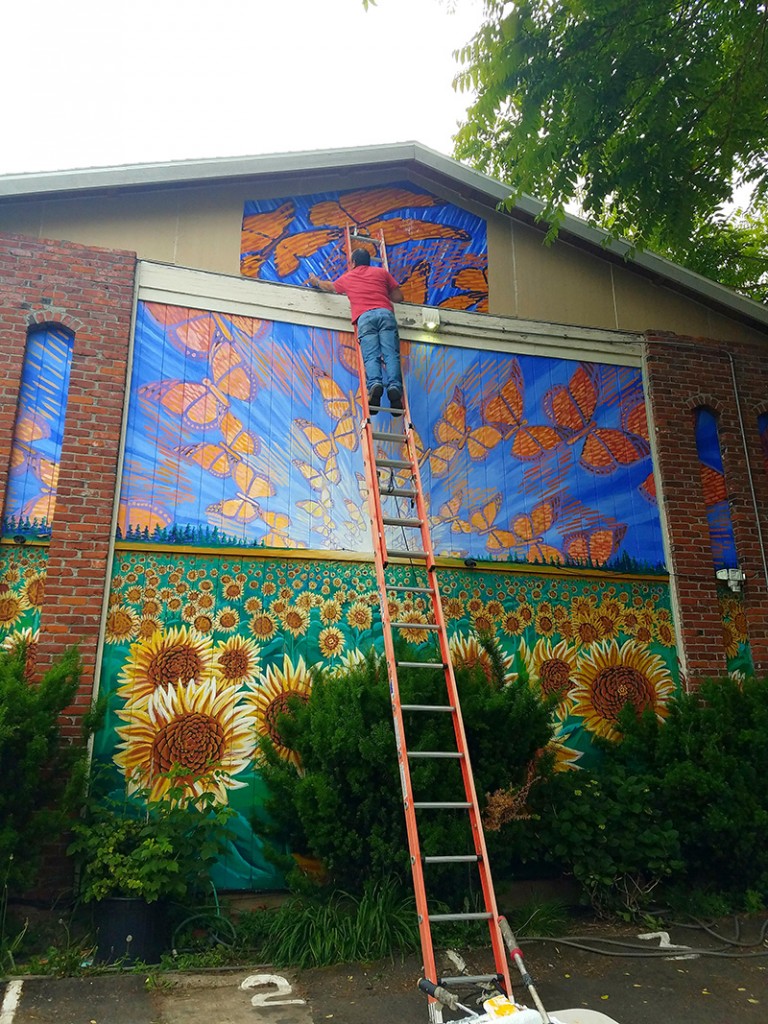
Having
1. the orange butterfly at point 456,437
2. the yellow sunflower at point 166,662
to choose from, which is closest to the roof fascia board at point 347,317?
the orange butterfly at point 456,437

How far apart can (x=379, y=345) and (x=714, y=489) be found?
12.8ft

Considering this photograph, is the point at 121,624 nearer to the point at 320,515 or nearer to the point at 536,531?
the point at 320,515

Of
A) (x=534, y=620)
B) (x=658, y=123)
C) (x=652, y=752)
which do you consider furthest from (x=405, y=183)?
(x=652, y=752)

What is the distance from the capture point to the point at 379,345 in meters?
7.34

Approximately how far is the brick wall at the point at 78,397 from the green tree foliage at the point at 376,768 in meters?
1.71

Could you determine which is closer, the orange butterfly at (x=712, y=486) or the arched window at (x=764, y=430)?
the orange butterfly at (x=712, y=486)

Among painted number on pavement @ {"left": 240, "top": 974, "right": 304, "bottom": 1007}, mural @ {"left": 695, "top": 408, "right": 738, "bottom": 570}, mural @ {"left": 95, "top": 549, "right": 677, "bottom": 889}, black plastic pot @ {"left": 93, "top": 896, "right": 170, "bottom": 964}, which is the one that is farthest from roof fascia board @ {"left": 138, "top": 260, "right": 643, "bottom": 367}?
painted number on pavement @ {"left": 240, "top": 974, "right": 304, "bottom": 1007}

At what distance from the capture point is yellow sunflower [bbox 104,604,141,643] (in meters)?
6.34

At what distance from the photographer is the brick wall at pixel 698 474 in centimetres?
795

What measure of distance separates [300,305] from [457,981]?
18.7 ft

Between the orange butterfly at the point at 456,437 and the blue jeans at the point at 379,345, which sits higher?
the blue jeans at the point at 379,345

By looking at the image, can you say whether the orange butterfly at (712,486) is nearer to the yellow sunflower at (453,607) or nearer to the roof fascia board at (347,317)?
the roof fascia board at (347,317)

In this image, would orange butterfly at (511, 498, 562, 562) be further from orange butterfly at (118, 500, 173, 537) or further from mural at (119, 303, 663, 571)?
orange butterfly at (118, 500, 173, 537)

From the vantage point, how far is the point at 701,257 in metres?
10.1
